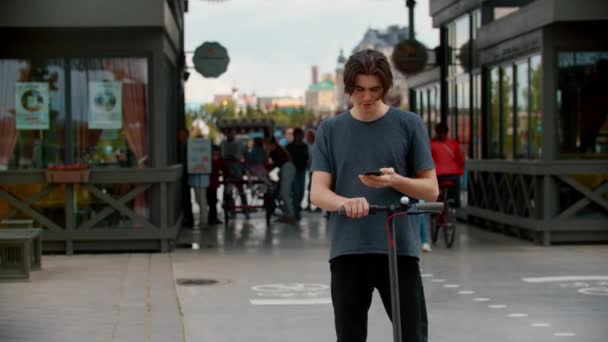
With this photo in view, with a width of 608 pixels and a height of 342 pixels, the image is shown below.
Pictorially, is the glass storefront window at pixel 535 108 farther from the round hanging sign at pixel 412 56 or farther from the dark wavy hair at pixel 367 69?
the dark wavy hair at pixel 367 69

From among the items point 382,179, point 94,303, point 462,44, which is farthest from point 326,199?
point 462,44

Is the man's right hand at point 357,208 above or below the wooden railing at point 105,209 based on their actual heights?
above

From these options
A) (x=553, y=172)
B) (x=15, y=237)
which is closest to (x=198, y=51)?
(x=553, y=172)

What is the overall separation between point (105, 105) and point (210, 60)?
546cm

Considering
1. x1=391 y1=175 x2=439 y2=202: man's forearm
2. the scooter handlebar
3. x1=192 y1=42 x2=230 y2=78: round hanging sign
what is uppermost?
x1=192 y1=42 x2=230 y2=78: round hanging sign

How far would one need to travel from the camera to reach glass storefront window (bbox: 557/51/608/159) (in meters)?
16.2

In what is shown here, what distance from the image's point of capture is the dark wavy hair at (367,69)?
4.79m

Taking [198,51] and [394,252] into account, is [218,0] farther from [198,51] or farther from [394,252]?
[394,252]

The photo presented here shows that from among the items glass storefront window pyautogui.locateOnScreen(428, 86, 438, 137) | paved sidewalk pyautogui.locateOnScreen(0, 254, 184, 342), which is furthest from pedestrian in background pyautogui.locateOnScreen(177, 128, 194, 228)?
glass storefront window pyautogui.locateOnScreen(428, 86, 438, 137)

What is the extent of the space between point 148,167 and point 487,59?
682cm

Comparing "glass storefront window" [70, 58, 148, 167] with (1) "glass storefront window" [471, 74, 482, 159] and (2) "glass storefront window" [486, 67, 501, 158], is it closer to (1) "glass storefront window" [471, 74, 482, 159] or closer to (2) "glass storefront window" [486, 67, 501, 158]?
(2) "glass storefront window" [486, 67, 501, 158]

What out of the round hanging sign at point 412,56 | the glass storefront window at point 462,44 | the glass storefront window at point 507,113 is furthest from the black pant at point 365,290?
the round hanging sign at point 412,56

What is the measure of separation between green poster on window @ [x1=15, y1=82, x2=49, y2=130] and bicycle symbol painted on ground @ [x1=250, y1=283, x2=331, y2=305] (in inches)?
191

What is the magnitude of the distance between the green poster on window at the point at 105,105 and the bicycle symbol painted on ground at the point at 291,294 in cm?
445
